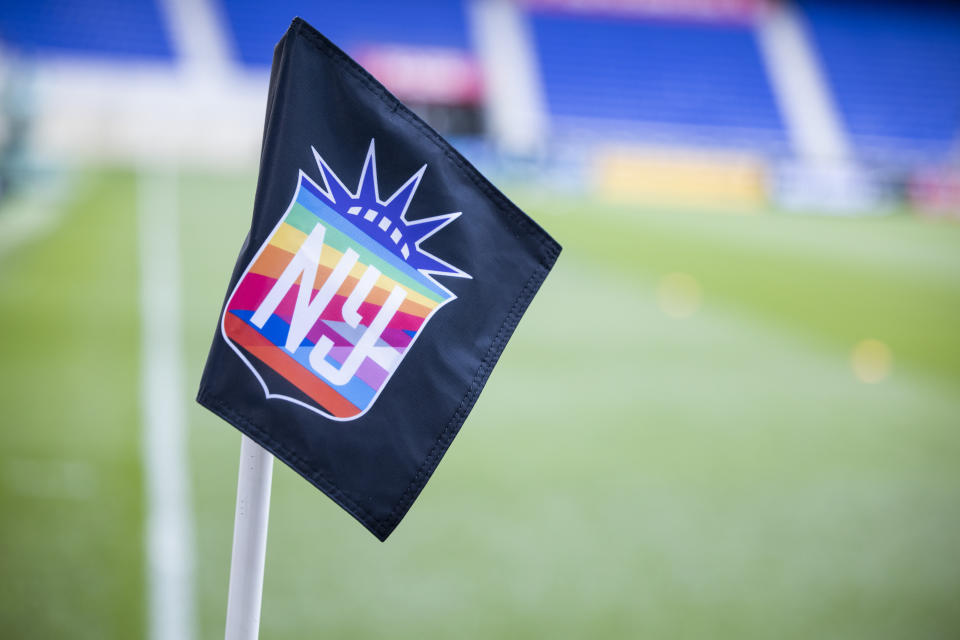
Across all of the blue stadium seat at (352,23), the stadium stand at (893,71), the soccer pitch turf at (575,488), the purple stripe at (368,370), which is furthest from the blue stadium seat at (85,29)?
the purple stripe at (368,370)

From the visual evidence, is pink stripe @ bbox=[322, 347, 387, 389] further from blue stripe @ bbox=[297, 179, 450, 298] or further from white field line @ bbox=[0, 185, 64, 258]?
white field line @ bbox=[0, 185, 64, 258]

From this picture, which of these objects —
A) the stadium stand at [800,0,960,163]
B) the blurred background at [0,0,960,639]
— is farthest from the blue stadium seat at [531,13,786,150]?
the blurred background at [0,0,960,639]

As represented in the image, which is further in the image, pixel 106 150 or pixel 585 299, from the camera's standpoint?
pixel 106 150

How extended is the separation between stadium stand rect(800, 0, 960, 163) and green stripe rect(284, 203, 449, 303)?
79.5 feet

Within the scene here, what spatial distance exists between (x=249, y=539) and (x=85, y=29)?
22.8m

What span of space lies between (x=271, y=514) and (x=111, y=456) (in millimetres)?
922

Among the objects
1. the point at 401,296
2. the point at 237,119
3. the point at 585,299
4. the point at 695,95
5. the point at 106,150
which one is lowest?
the point at 401,296

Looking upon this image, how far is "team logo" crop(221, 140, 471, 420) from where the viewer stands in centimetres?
144

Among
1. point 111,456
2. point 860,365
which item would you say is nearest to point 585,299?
point 860,365

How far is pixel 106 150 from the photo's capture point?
57.2 ft

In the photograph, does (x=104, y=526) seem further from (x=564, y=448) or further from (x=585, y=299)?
(x=585, y=299)

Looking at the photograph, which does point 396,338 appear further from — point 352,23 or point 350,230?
point 352,23

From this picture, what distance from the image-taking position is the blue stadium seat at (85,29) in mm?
20344

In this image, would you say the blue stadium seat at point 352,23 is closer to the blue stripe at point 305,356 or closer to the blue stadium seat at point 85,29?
the blue stadium seat at point 85,29
